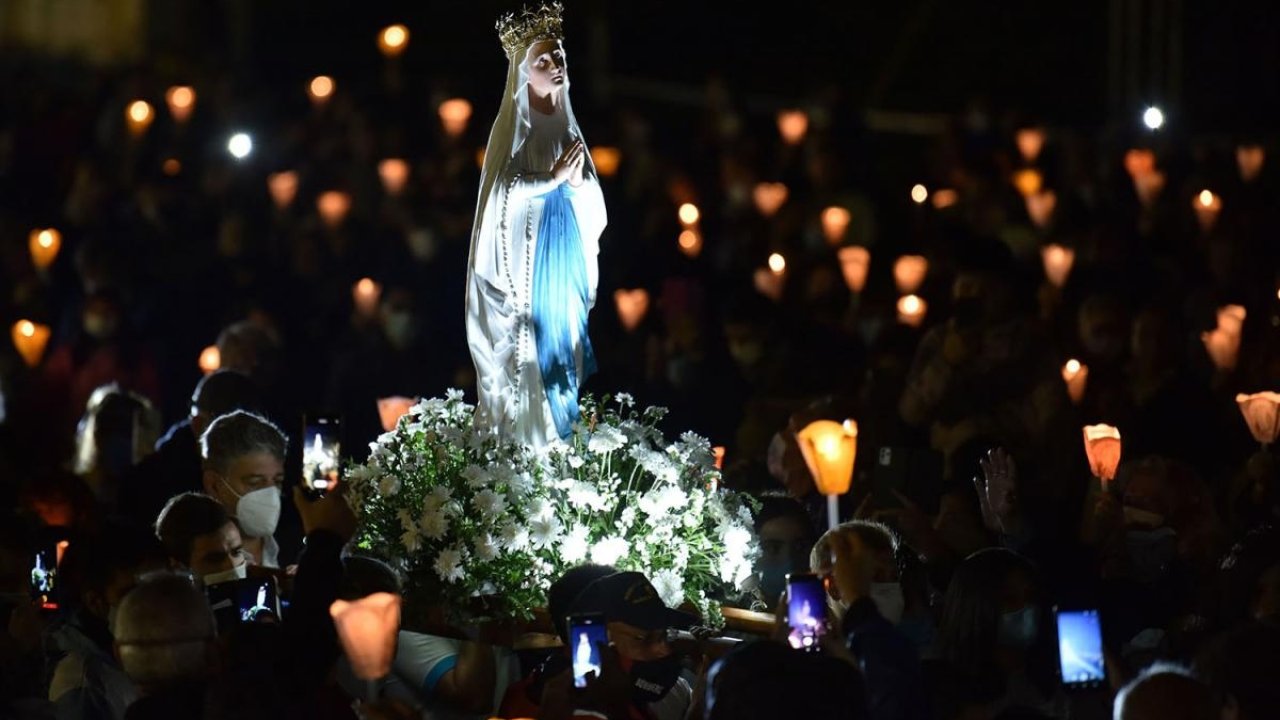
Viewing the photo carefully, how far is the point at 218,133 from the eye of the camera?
19.3m

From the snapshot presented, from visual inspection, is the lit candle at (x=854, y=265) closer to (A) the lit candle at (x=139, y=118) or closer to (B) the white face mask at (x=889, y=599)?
(A) the lit candle at (x=139, y=118)

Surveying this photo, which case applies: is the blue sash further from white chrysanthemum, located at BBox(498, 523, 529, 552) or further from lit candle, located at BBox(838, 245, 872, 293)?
lit candle, located at BBox(838, 245, 872, 293)

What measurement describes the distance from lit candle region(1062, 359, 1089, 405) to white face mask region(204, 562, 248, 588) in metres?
5.33

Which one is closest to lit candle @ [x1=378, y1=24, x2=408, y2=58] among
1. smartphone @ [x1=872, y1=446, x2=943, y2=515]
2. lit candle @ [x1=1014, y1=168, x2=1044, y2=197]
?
lit candle @ [x1=1014, y1=168, x2=1044, y2=197]

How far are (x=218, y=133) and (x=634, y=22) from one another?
6.06 meters

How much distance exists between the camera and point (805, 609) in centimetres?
691

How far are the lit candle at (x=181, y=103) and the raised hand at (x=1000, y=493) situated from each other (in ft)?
39.2

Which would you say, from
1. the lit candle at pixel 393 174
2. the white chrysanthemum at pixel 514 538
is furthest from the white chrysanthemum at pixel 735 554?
the lit candle at pixel 393 174

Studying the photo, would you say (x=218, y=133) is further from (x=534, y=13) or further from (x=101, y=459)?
(x=534, y=13)

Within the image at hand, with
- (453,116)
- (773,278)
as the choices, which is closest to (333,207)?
(453,116)

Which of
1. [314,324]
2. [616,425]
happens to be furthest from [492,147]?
[314,324]

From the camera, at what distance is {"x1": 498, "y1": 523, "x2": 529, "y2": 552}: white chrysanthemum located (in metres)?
8.30

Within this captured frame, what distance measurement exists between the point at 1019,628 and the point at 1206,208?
31.9ft

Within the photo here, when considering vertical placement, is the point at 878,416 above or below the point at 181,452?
above
